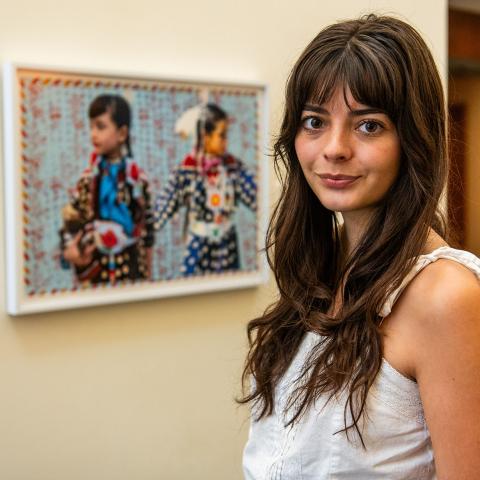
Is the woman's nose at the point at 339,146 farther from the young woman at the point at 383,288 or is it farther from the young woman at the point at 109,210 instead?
the young woman at the point at 109,210

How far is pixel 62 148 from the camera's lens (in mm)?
2291

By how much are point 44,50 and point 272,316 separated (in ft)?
3.80

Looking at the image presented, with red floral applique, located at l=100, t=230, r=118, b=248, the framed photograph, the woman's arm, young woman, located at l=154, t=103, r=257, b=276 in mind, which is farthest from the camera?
young woman, located at l=154, t=103, r=257, b=276

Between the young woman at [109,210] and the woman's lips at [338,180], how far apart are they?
1172 millimetres

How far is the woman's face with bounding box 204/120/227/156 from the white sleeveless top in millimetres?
1399

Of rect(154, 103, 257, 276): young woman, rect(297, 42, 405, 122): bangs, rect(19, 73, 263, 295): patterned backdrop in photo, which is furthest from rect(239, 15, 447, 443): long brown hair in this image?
rect(154, 103, 257, 276): young woman

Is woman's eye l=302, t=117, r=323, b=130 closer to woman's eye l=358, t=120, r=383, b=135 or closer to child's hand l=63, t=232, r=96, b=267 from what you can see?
woman's eye l=358, t=120, r=383, b=135

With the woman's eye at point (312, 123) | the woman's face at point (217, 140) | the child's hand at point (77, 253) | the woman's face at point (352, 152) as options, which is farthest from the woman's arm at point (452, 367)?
the woman's face at point (217, 140)

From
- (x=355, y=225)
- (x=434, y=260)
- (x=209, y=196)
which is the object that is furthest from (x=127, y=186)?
(x=434, y=260)

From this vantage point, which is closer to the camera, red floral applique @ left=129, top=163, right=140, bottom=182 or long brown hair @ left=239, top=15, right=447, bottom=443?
long brown hair @ left=239, top=15, right=447, bottom=443

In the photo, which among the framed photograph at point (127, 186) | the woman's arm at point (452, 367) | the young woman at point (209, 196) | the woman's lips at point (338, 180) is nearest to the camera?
the woman's arm at point (452, 367)

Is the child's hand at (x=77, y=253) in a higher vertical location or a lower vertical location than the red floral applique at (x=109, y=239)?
lower

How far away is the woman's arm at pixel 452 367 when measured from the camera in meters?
1.18

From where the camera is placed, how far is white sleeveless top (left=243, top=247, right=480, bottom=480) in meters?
1.26
